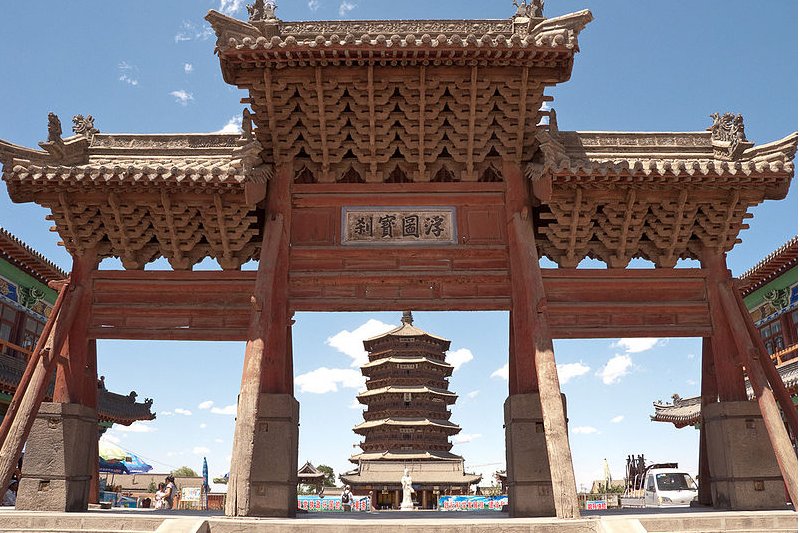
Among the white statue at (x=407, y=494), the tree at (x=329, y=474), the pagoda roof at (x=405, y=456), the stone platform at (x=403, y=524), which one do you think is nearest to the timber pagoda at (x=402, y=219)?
the stone platform at (x=403, y=524)

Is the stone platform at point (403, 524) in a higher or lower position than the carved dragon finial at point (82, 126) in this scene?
lower

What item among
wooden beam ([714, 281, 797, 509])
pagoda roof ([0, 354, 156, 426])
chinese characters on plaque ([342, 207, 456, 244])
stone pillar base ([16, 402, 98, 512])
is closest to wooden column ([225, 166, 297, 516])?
chinese characters on plaque ([342, 207, 456, 244])

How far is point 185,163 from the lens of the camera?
33.2ft

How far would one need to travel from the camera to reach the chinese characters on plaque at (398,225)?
10008 millimetres

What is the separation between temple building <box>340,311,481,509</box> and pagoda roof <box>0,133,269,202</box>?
814 inches

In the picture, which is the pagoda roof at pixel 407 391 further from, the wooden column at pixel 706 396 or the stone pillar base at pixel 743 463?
the stone pillar base at pixel 743 463

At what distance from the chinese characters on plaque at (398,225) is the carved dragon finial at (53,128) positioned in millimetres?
4836

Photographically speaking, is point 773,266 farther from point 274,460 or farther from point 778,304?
point 274,460

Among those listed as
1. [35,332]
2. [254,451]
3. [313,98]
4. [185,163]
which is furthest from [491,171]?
[35,332]

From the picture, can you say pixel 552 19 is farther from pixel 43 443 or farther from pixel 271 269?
pixel 43 443

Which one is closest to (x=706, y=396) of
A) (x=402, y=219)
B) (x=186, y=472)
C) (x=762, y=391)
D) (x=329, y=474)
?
(x=762, y=391)

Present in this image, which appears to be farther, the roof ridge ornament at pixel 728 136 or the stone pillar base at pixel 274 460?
the roof ridge ornament at pixel 728 136

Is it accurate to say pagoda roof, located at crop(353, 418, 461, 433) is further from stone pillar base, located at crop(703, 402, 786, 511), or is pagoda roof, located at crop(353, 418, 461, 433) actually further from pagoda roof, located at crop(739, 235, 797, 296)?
stone pillar base, located at crop(703, 402, 786, 511)

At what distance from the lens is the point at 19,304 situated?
2252 centimetres
